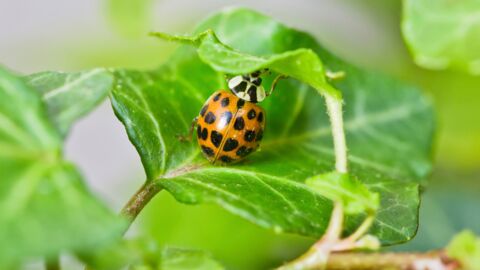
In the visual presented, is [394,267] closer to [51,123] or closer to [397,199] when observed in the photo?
[397,199]

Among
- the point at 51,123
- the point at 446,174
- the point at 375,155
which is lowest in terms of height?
the point at 446,174

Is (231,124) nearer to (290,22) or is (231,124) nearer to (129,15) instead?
(129,15)

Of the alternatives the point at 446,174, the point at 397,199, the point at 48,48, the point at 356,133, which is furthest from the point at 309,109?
the point at 48,48

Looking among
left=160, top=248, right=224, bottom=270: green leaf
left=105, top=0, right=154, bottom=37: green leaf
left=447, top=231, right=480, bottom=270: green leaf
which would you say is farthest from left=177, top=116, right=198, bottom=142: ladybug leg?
left=105, top=0, right=154, bottom=37: green leaf

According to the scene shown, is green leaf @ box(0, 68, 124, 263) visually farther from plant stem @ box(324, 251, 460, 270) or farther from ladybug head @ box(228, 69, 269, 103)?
ladybug head @ box(228, 69, 269, 103)

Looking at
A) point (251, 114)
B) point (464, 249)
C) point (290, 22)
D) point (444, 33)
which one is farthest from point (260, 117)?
point (290, 22)

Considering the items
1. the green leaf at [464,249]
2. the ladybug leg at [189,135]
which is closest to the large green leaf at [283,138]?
the ladybug leg at [189,135]

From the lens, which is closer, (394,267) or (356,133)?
(394,267)
